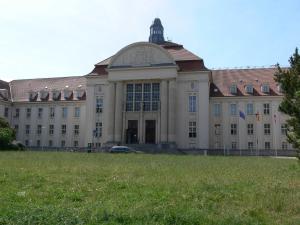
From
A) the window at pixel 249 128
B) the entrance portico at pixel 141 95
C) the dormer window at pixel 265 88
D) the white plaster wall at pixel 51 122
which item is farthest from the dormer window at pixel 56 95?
the dormer window at pixel 265 88

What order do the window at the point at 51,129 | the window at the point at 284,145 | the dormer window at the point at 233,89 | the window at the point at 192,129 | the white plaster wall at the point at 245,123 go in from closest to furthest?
the window at the point at 284,145 → the white plaster wall at the point at 245,123 → the window at the point at 192,129 → the dormer window at the point at 233,89 → the window at the point at 51,129

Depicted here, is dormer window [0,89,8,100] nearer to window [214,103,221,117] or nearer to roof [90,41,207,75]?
roof [90,41,207,75]

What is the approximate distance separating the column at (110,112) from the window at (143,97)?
232 cm

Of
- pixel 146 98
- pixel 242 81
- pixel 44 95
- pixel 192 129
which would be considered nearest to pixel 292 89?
pixel 192 129

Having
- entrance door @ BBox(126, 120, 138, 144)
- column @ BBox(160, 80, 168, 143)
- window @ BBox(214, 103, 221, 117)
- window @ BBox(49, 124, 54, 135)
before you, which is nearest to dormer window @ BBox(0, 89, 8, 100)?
window @ BBox(49, 124, 54, 135)

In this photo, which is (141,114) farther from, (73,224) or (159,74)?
(73,224)

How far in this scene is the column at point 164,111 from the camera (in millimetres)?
61594

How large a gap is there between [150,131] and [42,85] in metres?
26.3

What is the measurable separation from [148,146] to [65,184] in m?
47.7

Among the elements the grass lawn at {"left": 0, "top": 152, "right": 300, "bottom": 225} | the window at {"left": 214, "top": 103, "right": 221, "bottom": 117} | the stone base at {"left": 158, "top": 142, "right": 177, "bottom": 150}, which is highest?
the window at {"left": 214, "top": 103, "right": 221, "bottom": 117}

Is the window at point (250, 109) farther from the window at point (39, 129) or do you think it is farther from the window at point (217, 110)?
the window at point (39, 129)

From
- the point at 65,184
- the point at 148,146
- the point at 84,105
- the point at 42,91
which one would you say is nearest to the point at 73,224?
the point at 65,184

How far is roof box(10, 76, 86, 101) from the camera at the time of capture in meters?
76.1

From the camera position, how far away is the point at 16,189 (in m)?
11.8
